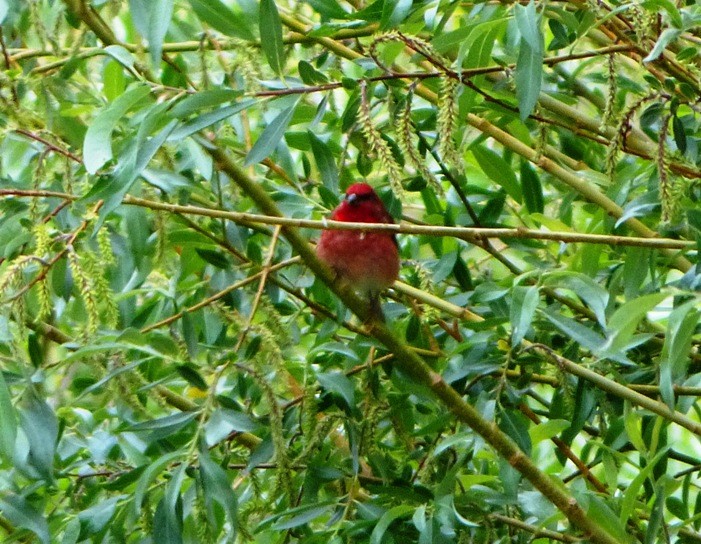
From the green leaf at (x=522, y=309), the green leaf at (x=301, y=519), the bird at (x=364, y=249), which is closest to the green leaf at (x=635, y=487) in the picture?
the green leaf at (x=522, y=309)

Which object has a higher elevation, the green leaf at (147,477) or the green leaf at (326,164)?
the green leaf at (326,164)

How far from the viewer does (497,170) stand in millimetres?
3066

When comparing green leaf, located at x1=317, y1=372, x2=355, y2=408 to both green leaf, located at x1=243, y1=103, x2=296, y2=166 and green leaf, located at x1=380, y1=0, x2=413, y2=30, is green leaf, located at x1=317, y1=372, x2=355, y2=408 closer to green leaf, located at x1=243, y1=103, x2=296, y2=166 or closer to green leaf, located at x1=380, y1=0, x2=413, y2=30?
green leaf, located at x1=243, y1=103, x2=296, y2=166

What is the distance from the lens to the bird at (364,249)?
3.23m

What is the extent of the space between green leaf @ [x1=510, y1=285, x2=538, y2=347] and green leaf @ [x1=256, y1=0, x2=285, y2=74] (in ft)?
2.19

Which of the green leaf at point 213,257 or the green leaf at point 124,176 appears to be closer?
the green leaf at point 124,176

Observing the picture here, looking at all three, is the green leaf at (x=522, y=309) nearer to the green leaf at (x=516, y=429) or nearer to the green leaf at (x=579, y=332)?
the green leaf at (x=579, y=332)

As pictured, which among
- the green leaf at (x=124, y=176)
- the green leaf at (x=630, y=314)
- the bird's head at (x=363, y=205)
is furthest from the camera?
the bird's head at (x=363, y=205)

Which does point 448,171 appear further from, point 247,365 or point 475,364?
point 247,365

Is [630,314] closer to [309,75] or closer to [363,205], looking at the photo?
Result: [309,75]

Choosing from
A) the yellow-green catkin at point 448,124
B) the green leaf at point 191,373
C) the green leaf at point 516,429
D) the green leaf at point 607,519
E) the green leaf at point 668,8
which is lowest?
the green leaf at point 607,519

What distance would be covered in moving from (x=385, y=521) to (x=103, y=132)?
96cm

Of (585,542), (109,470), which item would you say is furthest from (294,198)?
(585,542)

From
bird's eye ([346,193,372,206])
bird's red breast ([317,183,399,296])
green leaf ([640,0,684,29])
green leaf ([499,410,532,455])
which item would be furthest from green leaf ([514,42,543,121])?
bird's eye ([346,193,372,206])
